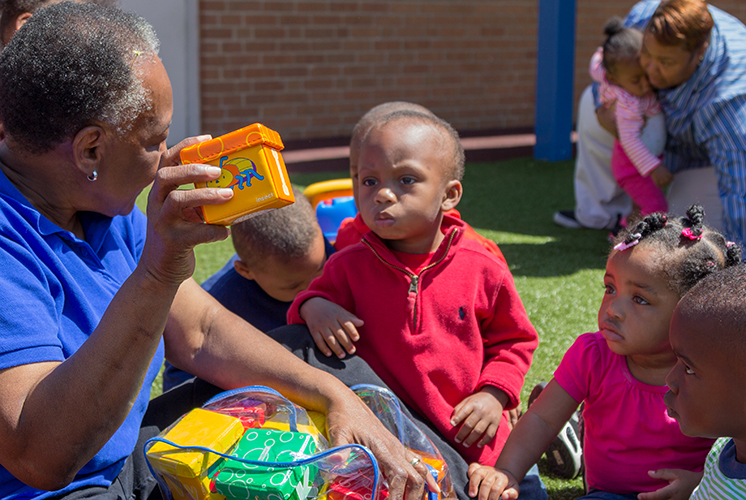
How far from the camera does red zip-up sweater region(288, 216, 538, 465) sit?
2051mm

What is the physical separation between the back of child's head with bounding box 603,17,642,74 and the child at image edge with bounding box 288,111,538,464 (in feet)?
8.69

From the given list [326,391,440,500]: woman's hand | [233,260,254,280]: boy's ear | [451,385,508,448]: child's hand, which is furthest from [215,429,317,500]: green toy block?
[233,260,254,280]: boy's ear

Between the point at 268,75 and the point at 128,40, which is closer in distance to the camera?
the point at 128,40

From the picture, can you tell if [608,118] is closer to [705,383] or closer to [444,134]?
[444,134]

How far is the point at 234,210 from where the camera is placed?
1.35 metres

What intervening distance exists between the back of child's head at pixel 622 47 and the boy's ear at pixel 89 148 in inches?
143

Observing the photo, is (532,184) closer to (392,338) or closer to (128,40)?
(392,338)

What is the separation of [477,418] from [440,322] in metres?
0.29

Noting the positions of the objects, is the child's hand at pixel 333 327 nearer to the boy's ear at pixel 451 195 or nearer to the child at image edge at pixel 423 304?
the child at image edge at pixel 423 304

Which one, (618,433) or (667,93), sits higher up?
(667,93)

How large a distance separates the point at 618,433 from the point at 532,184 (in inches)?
202

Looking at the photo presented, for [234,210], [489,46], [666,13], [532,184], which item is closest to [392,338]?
[234,210]

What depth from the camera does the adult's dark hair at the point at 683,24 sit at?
391 centimetres

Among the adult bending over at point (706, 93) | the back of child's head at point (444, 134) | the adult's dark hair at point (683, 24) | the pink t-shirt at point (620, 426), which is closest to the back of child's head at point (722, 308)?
the pink t-shirt at point (620, 426)
